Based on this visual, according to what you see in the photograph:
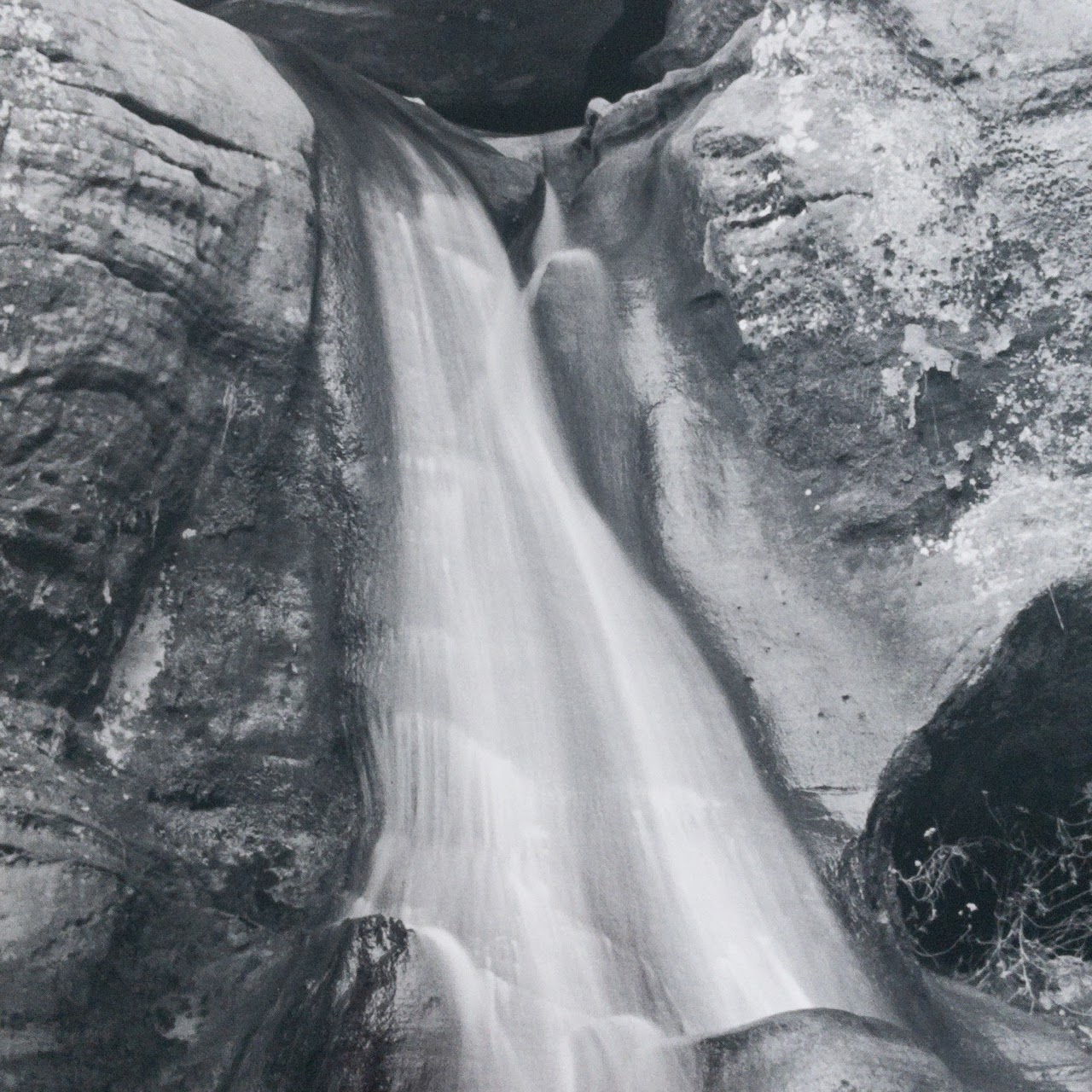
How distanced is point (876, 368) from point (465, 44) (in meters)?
3.67

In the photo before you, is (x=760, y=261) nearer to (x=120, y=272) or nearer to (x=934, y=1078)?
(x=120, y=272)

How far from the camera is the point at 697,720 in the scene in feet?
14.0

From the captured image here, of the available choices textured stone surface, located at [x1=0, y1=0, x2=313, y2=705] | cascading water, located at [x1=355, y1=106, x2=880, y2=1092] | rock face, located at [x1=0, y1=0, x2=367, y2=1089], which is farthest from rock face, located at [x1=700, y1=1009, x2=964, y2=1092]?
textured stone surface, located at [x1=0, y1=0, x2=313, y2=705]

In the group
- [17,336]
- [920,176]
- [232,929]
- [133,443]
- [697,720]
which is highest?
[920,176]

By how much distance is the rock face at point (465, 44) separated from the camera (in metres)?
6.57

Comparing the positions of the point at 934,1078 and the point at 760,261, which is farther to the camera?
the point at 760,261

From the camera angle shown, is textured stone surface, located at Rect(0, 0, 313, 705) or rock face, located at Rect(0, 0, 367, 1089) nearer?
rock face, located at Rect(0, 0, 367, 1089)

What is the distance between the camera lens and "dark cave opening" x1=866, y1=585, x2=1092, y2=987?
4.14m

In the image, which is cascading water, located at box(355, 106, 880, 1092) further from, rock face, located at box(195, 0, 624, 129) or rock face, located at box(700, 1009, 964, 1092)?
rock face, located at box(195, 0, 624, 129)

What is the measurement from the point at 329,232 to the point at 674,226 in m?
1.64

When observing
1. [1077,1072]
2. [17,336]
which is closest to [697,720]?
[1077,1072]

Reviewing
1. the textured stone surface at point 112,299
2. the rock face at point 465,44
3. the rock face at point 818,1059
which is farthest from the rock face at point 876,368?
the rock face at point 465,44

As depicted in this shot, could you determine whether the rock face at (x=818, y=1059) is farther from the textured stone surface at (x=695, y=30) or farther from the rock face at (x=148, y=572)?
the textured stone surface at (x=695, y=30)

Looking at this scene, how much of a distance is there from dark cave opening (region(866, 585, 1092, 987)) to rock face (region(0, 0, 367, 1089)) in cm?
208
